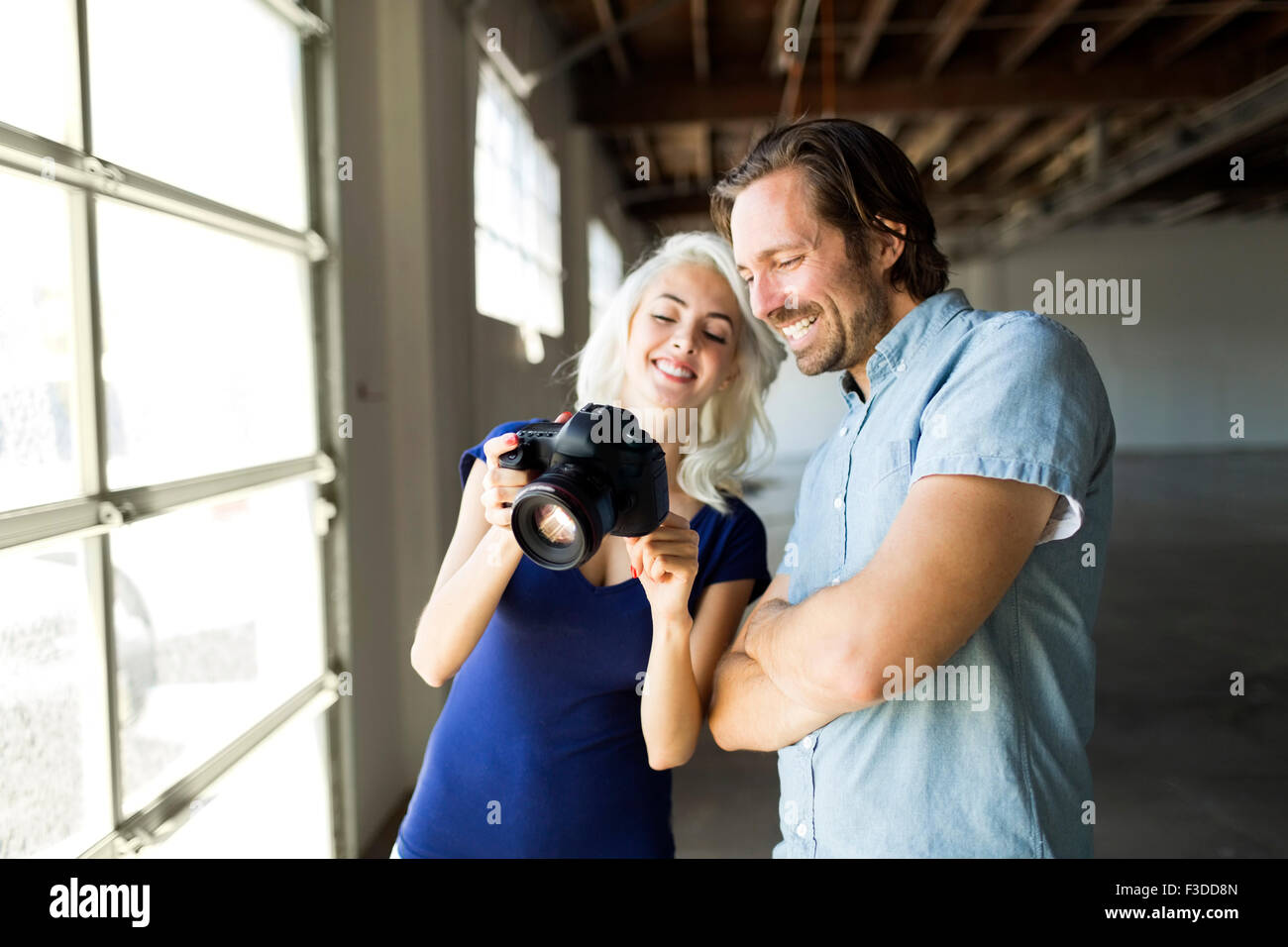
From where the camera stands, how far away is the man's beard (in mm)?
931

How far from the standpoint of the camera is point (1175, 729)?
338cm

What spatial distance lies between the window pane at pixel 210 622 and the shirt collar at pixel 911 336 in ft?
3.88

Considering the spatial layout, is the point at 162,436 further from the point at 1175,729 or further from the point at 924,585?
the point at 1175,729

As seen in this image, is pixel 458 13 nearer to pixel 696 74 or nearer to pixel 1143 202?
pixel 696 74

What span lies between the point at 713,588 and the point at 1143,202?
10.3 meters

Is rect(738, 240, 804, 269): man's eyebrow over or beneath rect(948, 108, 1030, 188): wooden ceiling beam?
beneath

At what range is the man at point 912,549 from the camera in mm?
718

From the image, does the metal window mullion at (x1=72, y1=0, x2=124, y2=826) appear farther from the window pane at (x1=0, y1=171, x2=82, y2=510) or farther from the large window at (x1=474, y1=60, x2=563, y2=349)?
the large window at (x1=474, y1=60, x2=563, y2=349)

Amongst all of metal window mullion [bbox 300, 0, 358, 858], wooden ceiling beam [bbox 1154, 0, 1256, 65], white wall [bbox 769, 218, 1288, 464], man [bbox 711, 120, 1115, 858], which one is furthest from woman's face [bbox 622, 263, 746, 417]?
white wall [bbox 769, 218, 1288, 464]

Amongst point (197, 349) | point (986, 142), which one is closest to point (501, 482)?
point (197, 349)

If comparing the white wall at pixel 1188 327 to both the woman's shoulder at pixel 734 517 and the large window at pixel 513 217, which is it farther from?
the woman's shoulder at pixel 734 517

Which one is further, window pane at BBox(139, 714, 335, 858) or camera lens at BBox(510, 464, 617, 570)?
window pane at BBox(139, 714, 335, 858)
